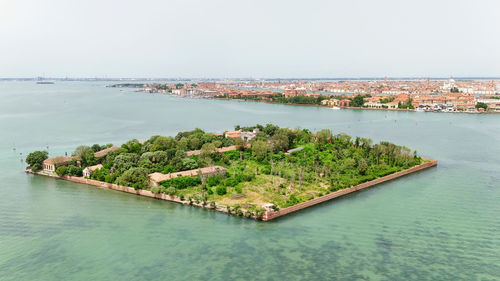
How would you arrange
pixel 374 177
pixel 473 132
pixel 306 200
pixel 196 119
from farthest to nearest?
pixel 196 119, pixel 473 132, pixel 374 177, pixel 306 200

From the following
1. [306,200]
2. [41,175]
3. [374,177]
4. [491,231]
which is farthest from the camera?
[41,175]

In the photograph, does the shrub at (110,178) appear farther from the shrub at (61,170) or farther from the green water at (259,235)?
the shrub at (61,170)

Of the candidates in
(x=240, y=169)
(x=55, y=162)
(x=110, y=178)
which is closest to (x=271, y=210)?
(x=240, y=169)

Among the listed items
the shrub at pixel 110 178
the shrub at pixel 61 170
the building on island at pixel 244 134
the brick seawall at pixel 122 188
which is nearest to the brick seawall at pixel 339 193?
the brick seawall at pixel 122 188

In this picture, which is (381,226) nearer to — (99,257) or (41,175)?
(99,257)

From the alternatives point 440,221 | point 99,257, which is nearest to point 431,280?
point 440,221

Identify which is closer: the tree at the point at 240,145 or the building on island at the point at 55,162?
the building on island at the point at 55,162

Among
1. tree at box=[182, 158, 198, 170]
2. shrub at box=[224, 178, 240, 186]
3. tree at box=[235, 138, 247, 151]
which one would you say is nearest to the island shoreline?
shrub at box=[224, 178, 240, 186]
